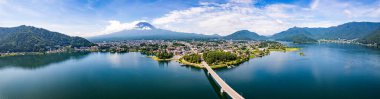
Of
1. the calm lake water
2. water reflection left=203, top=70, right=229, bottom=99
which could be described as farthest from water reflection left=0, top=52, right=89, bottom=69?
water reflection left=203, top=70, right=229, bottom=99

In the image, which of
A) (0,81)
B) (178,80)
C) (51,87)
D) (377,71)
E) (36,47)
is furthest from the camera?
(36,47)

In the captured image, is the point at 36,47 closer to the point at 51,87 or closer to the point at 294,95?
the point at 51,87

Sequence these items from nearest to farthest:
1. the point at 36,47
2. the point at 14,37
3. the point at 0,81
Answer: the point at 0,81, the point at 36,47, the point at 14,37

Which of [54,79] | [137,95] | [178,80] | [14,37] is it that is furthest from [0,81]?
A: [14,37]

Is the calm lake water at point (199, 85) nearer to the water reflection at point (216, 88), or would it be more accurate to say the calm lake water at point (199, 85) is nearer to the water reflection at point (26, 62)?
the water reflection at point (216, 88)

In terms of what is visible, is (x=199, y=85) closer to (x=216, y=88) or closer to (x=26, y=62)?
(x=216, y=88)

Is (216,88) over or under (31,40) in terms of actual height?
under

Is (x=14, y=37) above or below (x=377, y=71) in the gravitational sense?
above

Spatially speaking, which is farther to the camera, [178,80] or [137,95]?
[178,80]

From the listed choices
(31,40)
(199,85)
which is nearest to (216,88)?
(199,85)
